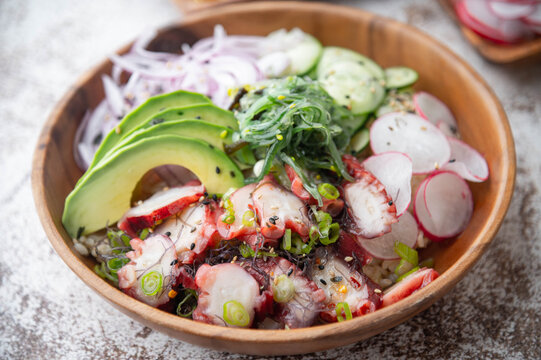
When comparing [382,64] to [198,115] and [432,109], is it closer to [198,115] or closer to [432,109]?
[432,109]

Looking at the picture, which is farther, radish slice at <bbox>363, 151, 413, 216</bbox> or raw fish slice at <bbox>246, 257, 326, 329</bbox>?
radish slice at <bbox>363, 151, 413, 216</bbox>

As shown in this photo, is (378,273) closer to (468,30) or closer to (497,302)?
(497,302)

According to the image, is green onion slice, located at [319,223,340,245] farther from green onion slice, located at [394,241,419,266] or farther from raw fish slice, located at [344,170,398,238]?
green onion slice, located at [394,241,419,266]

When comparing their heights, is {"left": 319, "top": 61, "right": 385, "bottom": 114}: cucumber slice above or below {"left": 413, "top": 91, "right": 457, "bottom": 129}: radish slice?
above

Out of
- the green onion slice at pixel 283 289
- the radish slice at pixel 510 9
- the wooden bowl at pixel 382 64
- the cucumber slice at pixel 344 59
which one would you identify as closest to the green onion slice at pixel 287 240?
the green onion slice at pixel 283 289

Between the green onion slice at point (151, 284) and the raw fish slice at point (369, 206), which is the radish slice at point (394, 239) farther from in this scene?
the green onion slice at point (151, 284)

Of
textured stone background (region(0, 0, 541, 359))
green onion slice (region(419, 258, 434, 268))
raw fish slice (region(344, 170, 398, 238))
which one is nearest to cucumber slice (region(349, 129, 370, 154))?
raw fish slice (region(344, 170, 398, 238))

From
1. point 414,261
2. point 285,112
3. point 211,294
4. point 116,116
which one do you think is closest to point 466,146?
point 414,261
